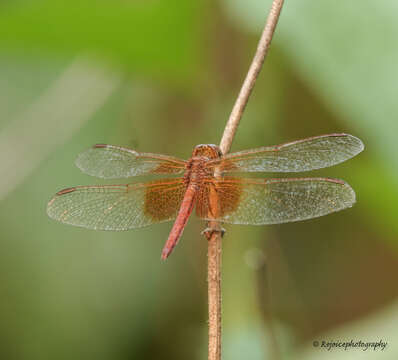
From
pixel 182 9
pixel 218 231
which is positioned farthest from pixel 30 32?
pixel 218 231

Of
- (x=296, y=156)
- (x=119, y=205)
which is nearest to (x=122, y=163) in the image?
(x=119, y=205)

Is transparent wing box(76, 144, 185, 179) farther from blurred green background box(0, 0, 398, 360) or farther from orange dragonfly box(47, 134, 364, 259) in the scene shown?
blurred green background box(0, 0, 398, 360)

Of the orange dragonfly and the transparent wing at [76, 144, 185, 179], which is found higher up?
the transparent wing at [76, 144, 185, 179]

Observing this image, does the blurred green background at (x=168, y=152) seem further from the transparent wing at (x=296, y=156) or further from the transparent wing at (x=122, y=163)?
the transparent wing at (x=122, y=163)

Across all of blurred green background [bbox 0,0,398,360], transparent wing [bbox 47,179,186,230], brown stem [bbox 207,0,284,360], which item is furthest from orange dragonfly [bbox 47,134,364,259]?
blurred green background [bbox 0,0,398,360]

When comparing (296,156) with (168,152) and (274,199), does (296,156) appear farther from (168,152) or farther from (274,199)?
(168,152)

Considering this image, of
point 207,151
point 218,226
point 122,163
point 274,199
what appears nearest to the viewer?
point 218,226

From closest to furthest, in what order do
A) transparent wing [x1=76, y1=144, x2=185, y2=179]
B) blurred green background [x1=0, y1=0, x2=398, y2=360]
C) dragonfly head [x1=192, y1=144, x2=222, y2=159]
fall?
dragonfly head [x1=192, y1=144, x2=222, y2=159] → transparent wing [x1=76, y1=144, x2=185, y2=179] → blurred green background [x1=0, y1=0, x2=398, y2=360]
